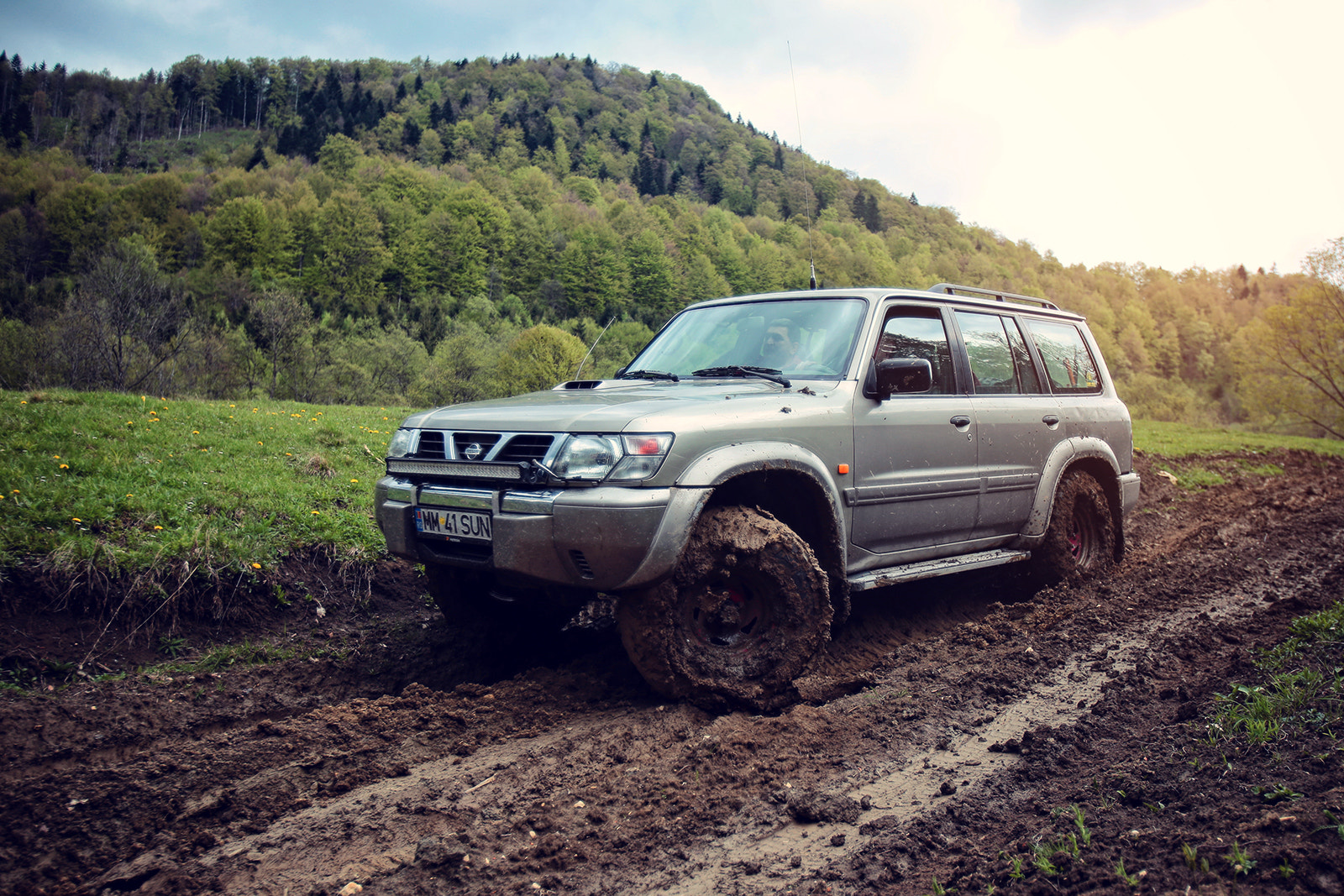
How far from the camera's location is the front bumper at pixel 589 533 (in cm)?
321

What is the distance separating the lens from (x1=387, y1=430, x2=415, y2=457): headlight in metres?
3.99

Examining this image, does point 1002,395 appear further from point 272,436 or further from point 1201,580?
point 272,436

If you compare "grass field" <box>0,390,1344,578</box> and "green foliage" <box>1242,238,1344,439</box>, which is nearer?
"grass field" <box>0,390,1344,578</box>

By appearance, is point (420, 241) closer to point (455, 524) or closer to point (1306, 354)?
point (1306, 354)

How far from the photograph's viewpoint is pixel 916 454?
453 centimetres

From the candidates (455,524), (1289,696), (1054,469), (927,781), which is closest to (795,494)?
(927,781)

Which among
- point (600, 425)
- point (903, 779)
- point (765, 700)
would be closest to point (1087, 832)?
point (903, 779)

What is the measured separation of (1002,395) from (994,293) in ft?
2.84

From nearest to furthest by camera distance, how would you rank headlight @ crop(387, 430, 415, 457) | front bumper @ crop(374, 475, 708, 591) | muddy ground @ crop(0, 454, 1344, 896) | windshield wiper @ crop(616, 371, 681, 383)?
muddy ground @ crop(0, 454, 1344, 896) → front bumper @ crop(374, 475, 708, 591) → headlight @ crop(387, 430, 415, 457) → windshield wiper @ crop(616, 371, 681, 383)

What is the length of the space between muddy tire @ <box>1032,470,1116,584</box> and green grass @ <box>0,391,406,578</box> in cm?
457

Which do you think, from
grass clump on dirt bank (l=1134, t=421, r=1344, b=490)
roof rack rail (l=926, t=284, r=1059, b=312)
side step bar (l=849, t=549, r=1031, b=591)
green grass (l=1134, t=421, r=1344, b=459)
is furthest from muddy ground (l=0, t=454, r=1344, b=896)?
green grass (l=1134, t=421, r=1344, b=459)

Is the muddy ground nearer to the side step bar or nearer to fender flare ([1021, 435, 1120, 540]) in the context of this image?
the side step bar

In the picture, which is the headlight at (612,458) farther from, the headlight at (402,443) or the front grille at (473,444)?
the headlight at (402,443)

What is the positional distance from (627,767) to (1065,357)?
4652mm
